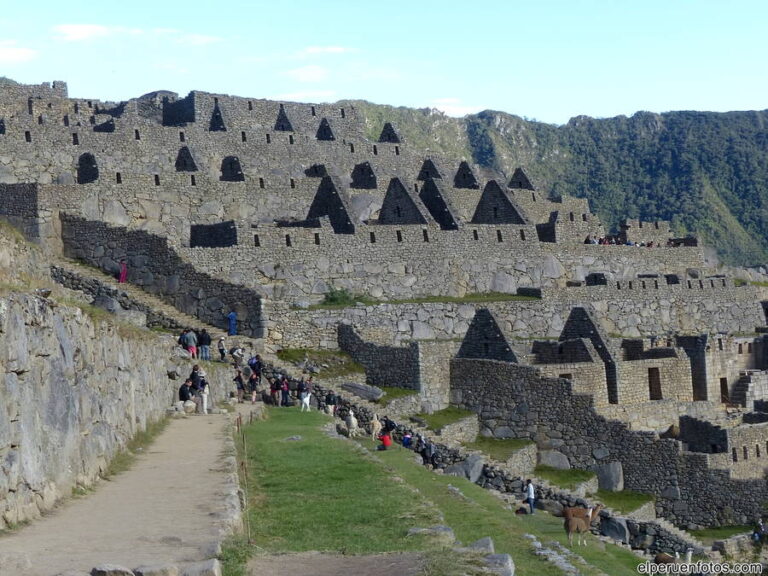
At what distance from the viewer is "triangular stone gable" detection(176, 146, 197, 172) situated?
144 feet

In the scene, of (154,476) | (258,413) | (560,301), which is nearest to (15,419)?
(154,476)

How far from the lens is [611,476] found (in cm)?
3459

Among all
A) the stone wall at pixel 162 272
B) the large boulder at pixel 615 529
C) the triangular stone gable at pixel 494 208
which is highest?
the triangular stone gable at pixel 494 208

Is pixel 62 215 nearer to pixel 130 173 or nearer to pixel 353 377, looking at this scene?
pixel 130 173

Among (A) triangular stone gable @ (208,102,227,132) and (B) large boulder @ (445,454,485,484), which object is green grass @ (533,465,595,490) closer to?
(B) large boulder @ (445,454,485,484)

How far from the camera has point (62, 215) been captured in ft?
124

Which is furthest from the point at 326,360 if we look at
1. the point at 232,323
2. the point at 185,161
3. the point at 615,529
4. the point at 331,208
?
the point at 185,161

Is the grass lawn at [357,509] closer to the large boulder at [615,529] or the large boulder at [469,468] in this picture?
the large boulder at [615,529]

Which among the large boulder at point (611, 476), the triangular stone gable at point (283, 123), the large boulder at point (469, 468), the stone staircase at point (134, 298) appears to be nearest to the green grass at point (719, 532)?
the large boulder at point (611, 476)

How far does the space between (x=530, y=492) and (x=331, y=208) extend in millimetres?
16150

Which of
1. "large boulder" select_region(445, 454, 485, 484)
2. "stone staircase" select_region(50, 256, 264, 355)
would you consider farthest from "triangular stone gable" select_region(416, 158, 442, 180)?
"large boulder" select_region(445, 454, 485, 484)

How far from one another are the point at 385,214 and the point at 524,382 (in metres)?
12.2

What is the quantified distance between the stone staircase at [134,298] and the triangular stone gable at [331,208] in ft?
23.8

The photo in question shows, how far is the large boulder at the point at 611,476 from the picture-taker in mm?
34531
